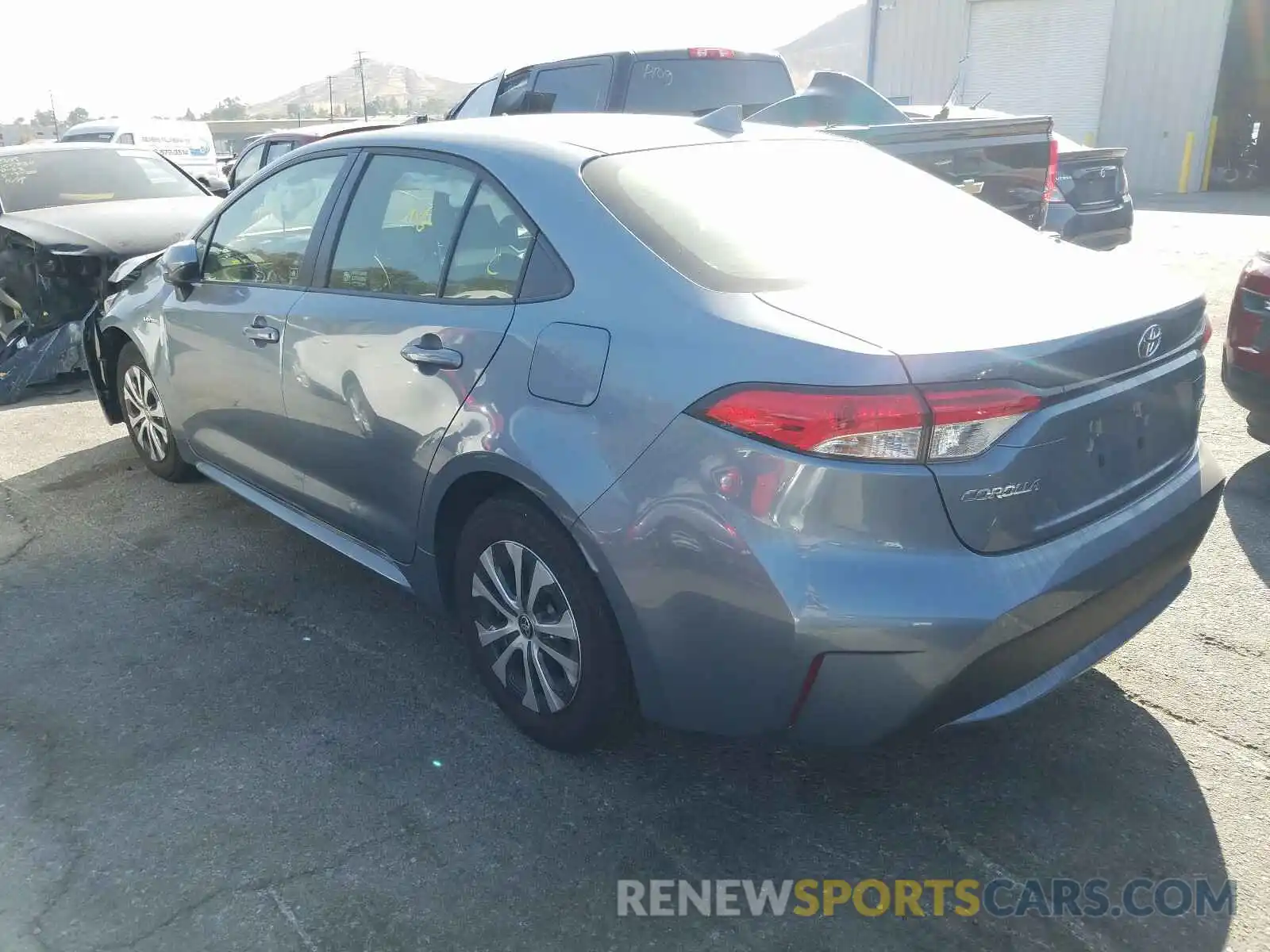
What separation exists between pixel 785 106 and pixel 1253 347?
3286 mm

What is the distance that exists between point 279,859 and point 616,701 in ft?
3.00

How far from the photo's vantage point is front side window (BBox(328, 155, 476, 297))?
120 inches

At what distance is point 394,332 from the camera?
10.0ft

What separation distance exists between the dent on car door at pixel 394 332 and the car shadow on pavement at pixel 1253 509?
3024 millimetres

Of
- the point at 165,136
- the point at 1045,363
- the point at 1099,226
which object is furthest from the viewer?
the point at 165,136

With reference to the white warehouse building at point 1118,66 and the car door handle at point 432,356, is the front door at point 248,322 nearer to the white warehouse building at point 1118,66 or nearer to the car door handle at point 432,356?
the car door handle at point 432,356

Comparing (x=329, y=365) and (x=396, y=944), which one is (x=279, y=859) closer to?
(x=396, y=944)

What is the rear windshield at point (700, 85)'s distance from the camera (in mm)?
7625

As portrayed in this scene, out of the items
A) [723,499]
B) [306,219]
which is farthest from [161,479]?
[723,499]

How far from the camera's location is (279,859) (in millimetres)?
2523

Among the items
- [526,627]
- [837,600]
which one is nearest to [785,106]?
[526,627]

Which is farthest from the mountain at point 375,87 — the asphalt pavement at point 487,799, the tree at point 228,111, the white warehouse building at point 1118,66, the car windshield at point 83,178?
the asphalt pavement at point 487,799

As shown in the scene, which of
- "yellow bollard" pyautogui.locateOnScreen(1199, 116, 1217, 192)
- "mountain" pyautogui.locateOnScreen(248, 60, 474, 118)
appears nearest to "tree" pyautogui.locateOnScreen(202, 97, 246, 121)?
"mountain" pyautogui.locateOnScreen(248, 60, 474, 118)

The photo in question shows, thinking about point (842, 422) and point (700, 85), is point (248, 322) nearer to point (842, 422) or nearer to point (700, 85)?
point (842, 422)
